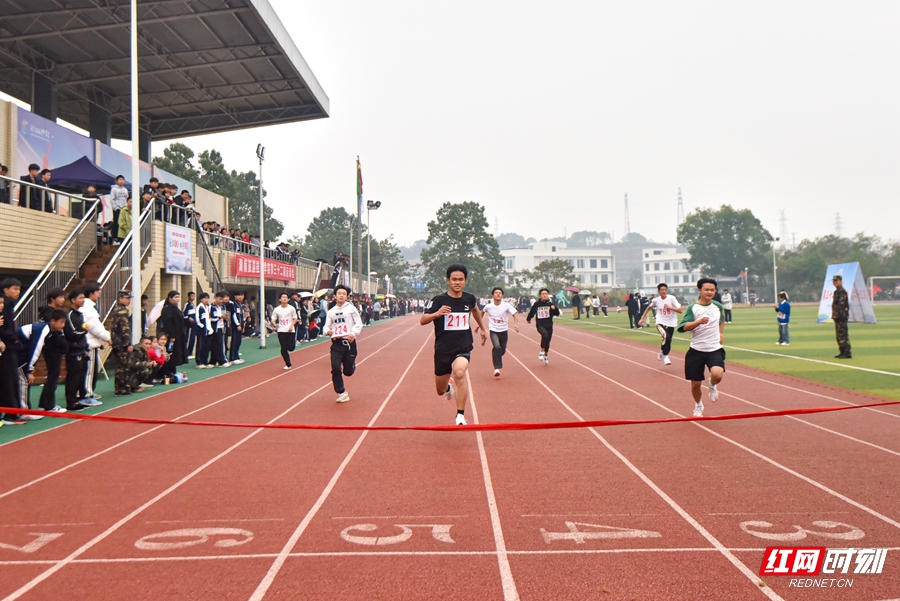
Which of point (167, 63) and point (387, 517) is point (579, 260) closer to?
point (167, 63)

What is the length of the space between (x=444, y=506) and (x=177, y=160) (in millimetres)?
52162

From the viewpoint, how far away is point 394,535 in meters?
4.53

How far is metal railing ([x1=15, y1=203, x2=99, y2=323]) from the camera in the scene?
12320 mm

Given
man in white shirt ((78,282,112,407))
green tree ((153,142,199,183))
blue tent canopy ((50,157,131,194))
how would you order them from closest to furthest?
man in white shirt ((78,282,112,407)), blue tent canopy ((50,157,131,194)), green tree ((153,142,199,183))

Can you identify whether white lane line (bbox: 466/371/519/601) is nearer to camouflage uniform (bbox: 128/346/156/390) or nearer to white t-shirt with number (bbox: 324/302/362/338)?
→ white t-shirt with number (bbox: 324/302/362/338)

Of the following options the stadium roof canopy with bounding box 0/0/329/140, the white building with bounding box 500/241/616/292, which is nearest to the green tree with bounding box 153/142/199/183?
the stadium roof canopy with bounding box 0/0/329/140

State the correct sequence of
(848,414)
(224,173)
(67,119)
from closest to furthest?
(848,414)
(67,119)
(224,173)

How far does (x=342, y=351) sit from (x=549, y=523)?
630cm

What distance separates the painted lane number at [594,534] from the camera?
4.44 meters

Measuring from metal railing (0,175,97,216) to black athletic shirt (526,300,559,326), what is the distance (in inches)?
401

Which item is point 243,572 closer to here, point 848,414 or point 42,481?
point 42,481

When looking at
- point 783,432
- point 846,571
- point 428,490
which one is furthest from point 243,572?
point 783,432

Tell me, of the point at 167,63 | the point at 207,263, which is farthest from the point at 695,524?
the point at 167,63

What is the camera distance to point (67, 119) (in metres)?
30.1
